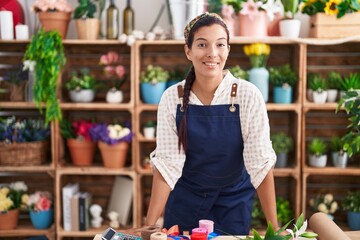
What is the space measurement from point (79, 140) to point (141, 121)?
485mm

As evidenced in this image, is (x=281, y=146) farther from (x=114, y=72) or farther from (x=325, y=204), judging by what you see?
(x=114, y=72)

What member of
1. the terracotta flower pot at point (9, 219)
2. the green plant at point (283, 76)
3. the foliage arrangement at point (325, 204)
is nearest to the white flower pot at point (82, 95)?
the terracotta flower pot at point (9, 219)

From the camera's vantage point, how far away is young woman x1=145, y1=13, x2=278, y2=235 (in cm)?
176

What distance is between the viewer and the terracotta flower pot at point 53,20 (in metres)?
3.11

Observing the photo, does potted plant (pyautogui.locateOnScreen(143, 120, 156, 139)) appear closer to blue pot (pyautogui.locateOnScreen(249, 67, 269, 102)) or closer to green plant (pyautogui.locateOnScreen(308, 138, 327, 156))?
blue pot (pyautogui.locateOnScreen(249, 67, 269, 102))

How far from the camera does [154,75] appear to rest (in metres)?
3.17

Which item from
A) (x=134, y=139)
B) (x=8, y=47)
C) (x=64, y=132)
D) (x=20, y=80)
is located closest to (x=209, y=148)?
(x=134, y=139)

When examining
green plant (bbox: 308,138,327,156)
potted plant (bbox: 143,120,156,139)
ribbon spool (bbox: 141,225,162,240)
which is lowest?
green plant (bbox: 308,138,327,156)

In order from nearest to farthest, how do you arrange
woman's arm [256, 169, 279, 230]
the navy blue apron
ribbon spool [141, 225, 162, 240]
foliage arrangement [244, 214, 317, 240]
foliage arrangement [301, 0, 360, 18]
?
foliage arrangement [244, 214, 317, 240], ribbon spool [141, 225, 162, 240], woman's arm [256, 169, 279, 230], the navy blue apron, foliage arrangement [301, 0, 360, 18]

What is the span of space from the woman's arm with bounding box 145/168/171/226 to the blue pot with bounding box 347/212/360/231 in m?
1.83

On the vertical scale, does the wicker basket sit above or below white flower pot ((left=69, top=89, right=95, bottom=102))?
below

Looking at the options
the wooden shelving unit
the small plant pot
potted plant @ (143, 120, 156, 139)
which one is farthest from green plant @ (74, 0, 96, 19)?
the small plant pot

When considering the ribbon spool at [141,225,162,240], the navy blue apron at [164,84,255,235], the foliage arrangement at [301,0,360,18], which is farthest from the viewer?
the foliage arrangement at [301,0,360,18]

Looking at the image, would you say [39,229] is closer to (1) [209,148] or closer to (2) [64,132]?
(2) [64,132]
